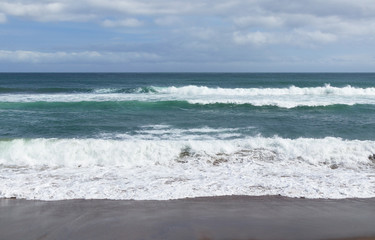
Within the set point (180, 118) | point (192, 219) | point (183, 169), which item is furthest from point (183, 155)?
point (180, 118)

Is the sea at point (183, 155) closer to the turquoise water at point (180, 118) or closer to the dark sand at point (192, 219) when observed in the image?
the turquoise water at point (180, 118)

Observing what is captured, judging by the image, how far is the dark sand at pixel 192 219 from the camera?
538cm

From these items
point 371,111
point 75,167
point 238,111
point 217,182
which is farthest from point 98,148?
point 371,111

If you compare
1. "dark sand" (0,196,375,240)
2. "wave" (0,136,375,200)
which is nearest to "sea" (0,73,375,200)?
"wave" (0,136,375,200)

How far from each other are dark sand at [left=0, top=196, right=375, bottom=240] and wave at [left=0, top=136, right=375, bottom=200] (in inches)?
17.3

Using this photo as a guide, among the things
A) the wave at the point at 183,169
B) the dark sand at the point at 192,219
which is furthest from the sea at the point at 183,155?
the dark sand at the point at 192,219

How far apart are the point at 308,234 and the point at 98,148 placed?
6.86 metres

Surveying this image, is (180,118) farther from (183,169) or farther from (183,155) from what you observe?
(183,169)

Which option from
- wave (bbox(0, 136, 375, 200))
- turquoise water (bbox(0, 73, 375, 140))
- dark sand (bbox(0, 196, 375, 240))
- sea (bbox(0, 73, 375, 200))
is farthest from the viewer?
turquoise water (bbox(0, 73, 375, 140))

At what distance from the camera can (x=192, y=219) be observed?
19.4ft

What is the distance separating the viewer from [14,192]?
23.6 ft

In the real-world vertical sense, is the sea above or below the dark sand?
above

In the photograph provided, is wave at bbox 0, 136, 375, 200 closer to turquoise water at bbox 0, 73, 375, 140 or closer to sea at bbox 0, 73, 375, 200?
sea at bbox 0, 73, 375, 200

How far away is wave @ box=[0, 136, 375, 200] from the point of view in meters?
7.31
